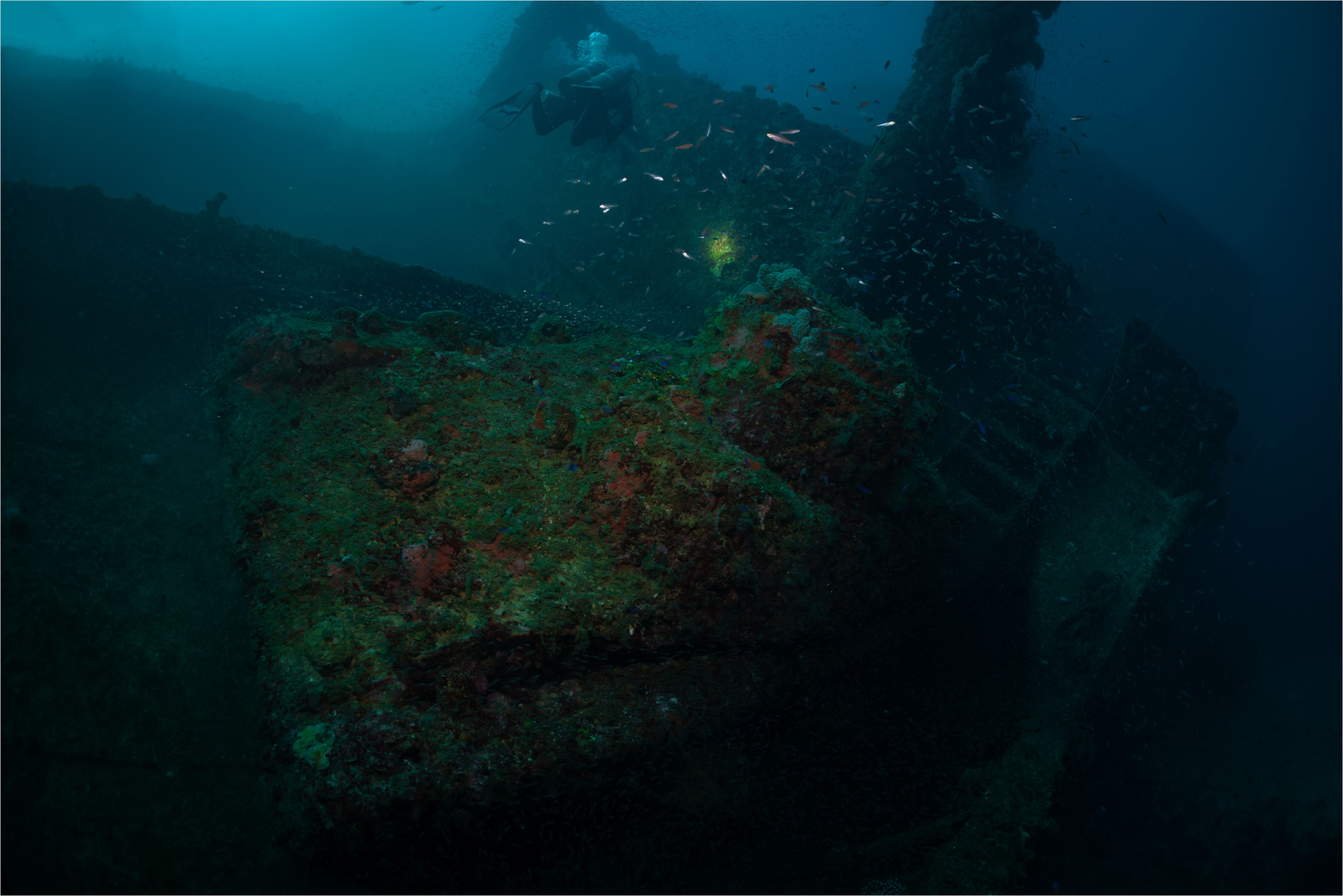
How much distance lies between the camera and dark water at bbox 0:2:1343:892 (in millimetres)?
2607

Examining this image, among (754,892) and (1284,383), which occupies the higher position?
(1284,383)

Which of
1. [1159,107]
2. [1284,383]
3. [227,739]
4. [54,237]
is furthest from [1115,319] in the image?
[1159,107]

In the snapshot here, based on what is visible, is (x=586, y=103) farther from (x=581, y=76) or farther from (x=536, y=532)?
(x=536, y=532)

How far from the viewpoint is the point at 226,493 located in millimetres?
3760

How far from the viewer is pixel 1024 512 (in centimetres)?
706

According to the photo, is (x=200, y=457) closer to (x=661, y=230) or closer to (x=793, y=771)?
(x=793, y=771)

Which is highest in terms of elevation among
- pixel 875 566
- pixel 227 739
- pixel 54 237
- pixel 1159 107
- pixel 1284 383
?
pixel 1159 107

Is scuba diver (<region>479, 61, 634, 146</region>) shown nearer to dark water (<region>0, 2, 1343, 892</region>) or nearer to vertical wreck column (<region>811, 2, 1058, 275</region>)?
dark water (<region>0, 2, 1343, 892</region>)

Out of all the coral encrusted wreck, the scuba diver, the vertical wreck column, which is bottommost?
the coral encrusted wreck

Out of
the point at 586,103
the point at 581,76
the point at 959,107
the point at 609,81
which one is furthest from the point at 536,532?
the point at 581,76

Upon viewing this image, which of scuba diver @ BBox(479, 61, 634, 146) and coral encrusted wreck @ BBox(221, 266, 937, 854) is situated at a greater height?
scuba diver @ BBox(479, 61, 634, 146)

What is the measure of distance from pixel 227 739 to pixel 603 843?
209 centimetres

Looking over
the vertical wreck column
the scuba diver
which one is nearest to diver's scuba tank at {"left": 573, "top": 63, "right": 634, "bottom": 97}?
the scuba diver

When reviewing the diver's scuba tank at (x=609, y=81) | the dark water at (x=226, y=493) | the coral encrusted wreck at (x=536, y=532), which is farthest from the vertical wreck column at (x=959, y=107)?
the diver's scuba tank at (x=609, y=81)
